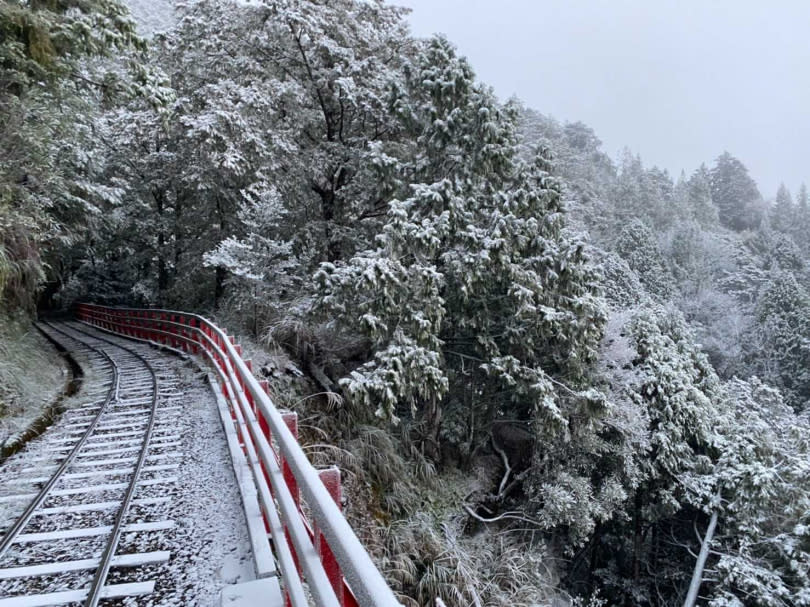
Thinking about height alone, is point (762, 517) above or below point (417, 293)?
below

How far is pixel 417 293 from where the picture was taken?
1065cm

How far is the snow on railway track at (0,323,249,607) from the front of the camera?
3.26 meters

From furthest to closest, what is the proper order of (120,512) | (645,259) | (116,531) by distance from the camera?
1. (645,259)
2. (120,512)
3. (116,531)

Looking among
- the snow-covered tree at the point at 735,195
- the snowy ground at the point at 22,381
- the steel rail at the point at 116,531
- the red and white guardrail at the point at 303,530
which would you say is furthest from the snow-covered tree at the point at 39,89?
the snow-covered tree at the point at 735,195

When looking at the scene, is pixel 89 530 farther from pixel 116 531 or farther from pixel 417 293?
pixel 417 293

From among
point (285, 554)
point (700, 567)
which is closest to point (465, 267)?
point (285, 554)

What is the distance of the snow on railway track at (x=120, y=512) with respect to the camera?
326 centimetres

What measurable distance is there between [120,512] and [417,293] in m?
7.21

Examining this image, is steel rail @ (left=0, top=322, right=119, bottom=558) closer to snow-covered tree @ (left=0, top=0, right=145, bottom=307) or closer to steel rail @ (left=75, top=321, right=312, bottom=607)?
steel rail @ (left=75, top=321, right=312, bottom=607)

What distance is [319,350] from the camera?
13.5m

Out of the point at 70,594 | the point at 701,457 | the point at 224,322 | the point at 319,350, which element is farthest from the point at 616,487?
the point at 70,594

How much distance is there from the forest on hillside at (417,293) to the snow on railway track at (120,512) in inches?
144

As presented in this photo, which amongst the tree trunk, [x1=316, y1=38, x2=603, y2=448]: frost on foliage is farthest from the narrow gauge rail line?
the tree trunk

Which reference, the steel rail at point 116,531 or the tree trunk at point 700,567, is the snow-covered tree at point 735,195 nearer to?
the tree trunk at point 700,567
